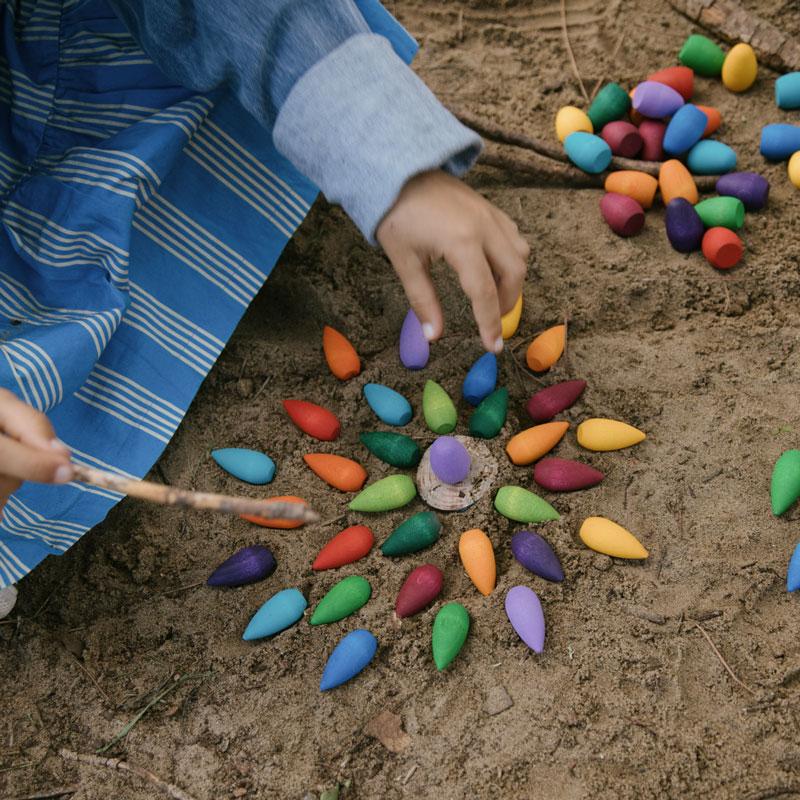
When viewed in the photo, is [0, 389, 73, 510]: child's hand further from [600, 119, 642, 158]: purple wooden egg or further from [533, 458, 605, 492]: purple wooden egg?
[600, 119, 642, 158]: purple wooden egg

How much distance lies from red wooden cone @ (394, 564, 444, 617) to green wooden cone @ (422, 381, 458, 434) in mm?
249

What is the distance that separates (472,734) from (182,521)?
0.55 m

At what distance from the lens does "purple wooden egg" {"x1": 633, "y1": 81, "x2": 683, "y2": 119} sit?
1754 mm

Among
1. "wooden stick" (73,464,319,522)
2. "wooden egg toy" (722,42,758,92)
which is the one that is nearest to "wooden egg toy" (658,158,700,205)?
"wooden egg toy" (722,42,758,92)

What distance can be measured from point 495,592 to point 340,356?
1.60 feet

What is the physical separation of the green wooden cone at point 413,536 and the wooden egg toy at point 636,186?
79 centimetres

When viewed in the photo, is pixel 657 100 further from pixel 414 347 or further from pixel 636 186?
pixel 414 347

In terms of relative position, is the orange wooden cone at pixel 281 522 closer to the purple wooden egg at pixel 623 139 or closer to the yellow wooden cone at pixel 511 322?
the yellow wooden cone at pixel 511 322

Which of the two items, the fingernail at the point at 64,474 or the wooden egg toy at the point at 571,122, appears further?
the wooden egg toy at the point at 571,122

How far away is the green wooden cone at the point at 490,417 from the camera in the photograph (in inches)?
53.8

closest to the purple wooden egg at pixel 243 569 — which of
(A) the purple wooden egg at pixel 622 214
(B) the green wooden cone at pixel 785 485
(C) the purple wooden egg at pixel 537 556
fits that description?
(C) the purple wooden egg at pixel 537 556

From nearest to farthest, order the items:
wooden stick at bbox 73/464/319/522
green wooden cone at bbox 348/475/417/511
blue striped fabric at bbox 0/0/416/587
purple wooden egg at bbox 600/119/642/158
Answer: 1. wooden stick at bbox 73/464/319/522
2. blue striped fabric at bbox 0/0/416/587
3. green wooden cone at bbox 348/475/417/511
4. purple wooden egg at bbox 600/119/642/158

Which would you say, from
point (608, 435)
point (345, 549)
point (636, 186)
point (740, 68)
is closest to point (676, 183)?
point (636, 186)

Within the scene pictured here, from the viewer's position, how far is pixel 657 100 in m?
1.75
